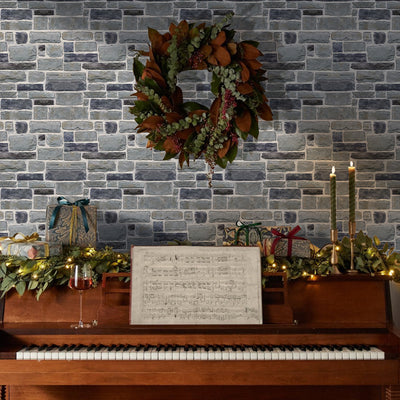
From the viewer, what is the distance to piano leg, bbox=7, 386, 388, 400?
2248mm

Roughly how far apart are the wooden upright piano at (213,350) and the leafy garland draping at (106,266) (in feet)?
0.20

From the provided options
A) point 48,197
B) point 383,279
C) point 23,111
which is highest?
point 23,111

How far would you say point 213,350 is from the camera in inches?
81.8

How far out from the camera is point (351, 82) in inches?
122

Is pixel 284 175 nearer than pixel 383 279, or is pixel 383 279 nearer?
pixel 383 279

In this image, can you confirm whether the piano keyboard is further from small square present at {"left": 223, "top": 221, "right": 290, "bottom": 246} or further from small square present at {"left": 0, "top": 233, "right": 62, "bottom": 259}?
small square present at {"left": 223, "top": 221, "right": 290, "bottom": 246}

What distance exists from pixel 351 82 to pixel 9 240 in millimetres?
2315

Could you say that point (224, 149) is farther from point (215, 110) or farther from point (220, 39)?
point (220, 39)

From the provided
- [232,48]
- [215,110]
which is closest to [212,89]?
[215,110]

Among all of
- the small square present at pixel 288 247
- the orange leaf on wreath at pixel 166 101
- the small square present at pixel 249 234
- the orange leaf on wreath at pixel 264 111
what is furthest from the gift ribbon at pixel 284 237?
the orange leaf on wreath at pixel 166 101

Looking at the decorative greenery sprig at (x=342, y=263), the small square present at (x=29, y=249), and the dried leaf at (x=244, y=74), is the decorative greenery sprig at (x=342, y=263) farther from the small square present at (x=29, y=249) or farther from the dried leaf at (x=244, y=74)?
the small square present at (x=29, y=249)

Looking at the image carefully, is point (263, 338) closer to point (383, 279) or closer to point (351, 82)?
point (383, 279)

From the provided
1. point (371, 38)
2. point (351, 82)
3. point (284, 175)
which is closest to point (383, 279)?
point (284, 175)

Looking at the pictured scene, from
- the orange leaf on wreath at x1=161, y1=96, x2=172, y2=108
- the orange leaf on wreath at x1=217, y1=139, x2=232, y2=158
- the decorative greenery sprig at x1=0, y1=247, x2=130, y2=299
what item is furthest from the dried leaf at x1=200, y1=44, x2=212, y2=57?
the decorative greenery sprig at x1=0, y1=247, x2=130, y2=299
